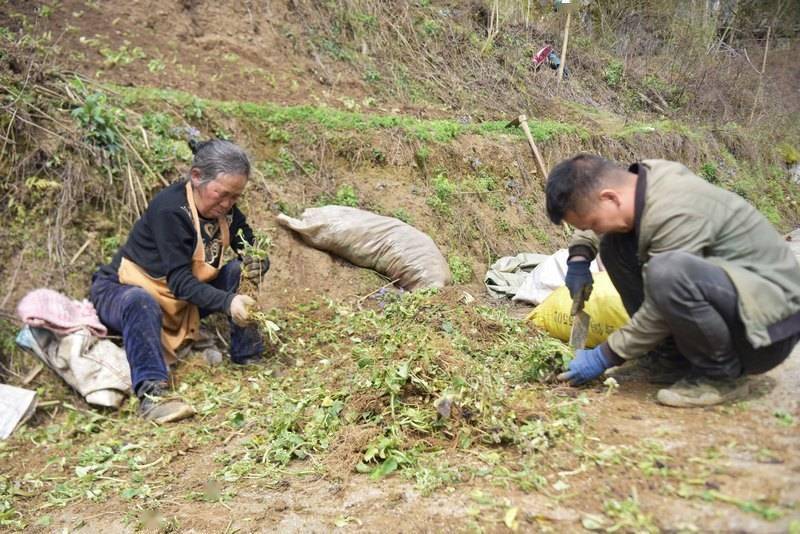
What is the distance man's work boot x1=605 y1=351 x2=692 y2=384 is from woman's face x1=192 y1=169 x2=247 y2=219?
6.74 feet

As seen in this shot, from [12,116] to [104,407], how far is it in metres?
1.97

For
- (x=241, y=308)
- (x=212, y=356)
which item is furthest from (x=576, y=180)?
(x=212, y=356)

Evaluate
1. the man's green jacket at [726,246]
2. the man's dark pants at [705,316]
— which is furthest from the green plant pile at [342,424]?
the man's green jacket at [726,246]

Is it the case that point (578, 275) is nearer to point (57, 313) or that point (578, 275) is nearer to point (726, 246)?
point (726, 246)

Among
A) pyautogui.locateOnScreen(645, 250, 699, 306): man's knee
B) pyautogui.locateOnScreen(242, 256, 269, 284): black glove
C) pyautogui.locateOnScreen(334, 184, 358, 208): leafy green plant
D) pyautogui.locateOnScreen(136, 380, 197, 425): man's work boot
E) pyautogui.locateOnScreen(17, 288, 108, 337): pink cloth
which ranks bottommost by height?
pyautogui.locateOnScreen(136, 380, 197, 425): man's work boot

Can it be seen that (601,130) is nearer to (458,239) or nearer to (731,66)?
(458,239)

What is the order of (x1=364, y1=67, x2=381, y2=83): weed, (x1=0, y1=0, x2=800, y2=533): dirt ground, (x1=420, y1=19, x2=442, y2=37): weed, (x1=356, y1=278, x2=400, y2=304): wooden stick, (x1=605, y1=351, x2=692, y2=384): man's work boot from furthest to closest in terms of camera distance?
(x1=420, y1=19, x2=442, y2=37): weed < (x1=364, y1=67, x2=381, y2=83): weed < (x1=356, y1=278, x2=400, y2=304): wooden stick < (x1=605, y1=351, x2=692, y2=384): man's work boot < (x1=0, y1=0, x2=800, y2=533): dirt ground

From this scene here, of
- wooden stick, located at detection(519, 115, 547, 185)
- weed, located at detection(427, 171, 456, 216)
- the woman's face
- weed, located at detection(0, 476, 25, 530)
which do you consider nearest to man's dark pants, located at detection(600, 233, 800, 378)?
the woman's face

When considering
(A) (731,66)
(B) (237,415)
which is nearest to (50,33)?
(B) (237,415)

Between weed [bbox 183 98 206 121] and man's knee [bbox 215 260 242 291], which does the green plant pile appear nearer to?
man's knee [bbox 215 260 242 291]

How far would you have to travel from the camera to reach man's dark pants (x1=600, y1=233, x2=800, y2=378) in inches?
86.1

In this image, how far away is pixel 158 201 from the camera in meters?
3.39

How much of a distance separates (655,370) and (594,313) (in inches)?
24.6

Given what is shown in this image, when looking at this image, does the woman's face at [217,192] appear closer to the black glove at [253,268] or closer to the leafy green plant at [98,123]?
the black glove at [253,268]
